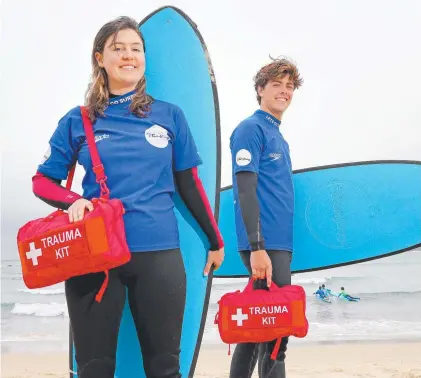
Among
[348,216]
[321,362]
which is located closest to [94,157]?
[348,216]

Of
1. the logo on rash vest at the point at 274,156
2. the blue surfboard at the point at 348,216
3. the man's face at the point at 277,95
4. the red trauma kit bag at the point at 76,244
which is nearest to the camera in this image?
the red trauma kit bag at the point at 76,244

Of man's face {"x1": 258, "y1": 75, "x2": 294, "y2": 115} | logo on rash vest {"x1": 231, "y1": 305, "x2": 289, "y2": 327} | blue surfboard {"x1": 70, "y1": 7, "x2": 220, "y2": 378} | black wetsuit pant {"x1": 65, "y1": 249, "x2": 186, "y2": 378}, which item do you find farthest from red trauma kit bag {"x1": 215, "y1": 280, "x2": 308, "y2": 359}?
man's face {"x1": 258, "y1": 75, "x2": 294, "y2": 115}

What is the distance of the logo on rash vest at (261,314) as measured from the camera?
6.32 ft

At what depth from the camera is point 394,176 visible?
2803 mm

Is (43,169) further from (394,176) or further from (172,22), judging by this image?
(394,176)

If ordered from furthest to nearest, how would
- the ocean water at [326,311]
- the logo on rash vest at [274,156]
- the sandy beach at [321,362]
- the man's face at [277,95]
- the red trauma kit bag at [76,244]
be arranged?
the ocean water at [326,311] → the sandy beach at [321,362] → the man's face at [277,95] → the logo on rash vest at [274,156] → the red trauma kit bag at [76,244]

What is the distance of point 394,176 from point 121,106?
5.84 ft

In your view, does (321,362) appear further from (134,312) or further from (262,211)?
(134,312)

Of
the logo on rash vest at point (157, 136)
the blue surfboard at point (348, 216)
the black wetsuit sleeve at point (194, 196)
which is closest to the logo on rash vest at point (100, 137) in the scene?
the logo on rash vest at point (157, 136)

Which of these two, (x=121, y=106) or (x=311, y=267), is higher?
(x=121, y=106)

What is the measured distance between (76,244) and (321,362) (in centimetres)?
366

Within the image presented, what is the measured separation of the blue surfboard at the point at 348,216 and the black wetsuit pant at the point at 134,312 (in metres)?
1.34

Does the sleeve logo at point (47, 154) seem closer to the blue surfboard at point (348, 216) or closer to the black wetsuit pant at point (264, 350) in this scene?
the black wetsuit pant at point (264, 350)

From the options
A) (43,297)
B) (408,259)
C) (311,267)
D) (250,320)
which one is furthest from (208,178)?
(408,259)
